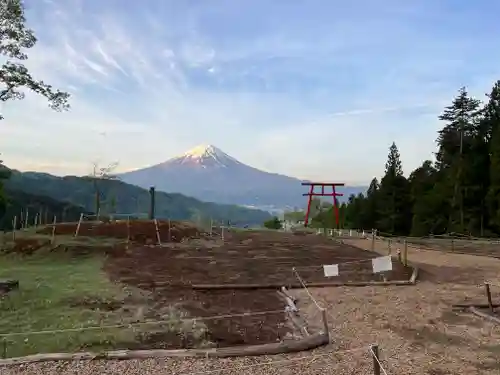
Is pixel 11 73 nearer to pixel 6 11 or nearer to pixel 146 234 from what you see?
pixel 6 11

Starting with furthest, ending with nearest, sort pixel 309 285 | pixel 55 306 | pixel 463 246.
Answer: pixel 463 246 → pixel 309 285 → pixel 55 306

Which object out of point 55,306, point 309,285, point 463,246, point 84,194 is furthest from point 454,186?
point 84,194

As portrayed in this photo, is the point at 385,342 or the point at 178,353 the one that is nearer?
the point at 178,353

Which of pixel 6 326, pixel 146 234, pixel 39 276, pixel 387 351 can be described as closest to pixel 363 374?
pixel 387 351

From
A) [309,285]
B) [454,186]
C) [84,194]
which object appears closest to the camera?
[309,285]

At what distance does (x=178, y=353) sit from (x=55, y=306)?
368 centimetres

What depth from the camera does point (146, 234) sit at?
19828 mm

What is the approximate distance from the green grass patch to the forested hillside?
992 inches

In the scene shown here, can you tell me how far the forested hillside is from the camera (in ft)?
105

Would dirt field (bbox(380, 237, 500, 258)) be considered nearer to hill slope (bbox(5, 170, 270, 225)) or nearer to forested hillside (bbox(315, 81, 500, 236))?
forested hillside (bbox(315, 81, 500, 236))

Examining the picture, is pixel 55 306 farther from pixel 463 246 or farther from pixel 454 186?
pixel 454 186

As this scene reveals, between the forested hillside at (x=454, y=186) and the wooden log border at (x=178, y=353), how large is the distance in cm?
2638

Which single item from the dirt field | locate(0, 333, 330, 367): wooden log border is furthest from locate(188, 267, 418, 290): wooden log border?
the dirt field

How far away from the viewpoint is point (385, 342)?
6738 millimetres
